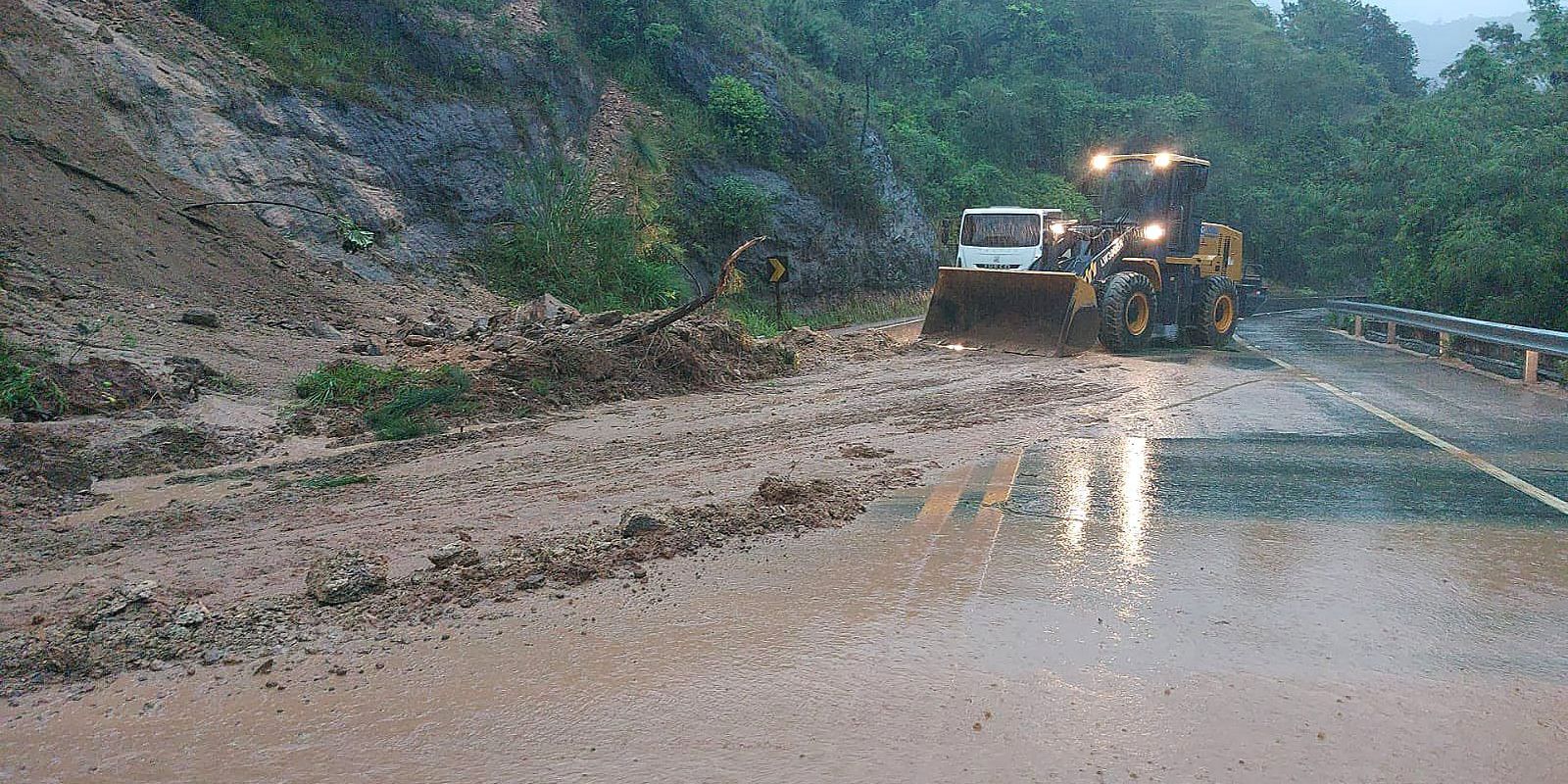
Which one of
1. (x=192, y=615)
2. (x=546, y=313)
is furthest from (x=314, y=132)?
(x=192, y=615)

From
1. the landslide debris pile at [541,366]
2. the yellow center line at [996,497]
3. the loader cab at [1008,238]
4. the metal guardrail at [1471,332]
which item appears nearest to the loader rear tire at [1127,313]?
the loader cab at [1008,238]

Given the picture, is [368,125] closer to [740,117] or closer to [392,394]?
[392,394]

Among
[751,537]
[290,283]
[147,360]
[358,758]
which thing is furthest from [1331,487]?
[290,283]

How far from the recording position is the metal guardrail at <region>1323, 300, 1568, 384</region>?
1434 cm

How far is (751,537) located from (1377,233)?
26891 millimetres

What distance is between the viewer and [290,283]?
15.0 m

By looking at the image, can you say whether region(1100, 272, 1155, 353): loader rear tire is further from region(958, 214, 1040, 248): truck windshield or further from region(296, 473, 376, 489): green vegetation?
region(296, 473, 376, 489): green vegetation

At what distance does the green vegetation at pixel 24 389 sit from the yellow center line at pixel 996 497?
23.9ft

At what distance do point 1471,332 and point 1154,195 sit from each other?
5800 millimetres

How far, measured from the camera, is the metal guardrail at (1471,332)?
14336mm

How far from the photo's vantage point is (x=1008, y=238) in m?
21.1

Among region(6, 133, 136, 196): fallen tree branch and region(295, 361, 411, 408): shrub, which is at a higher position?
region(6, 133, 136, 196): fallen tree branch

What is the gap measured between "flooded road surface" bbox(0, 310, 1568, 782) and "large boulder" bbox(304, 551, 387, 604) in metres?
0.74

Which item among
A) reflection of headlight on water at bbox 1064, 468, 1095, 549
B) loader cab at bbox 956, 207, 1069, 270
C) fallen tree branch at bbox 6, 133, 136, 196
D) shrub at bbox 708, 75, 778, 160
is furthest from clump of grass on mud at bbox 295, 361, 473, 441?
shrub at bbox 708, 75, 778, 160
